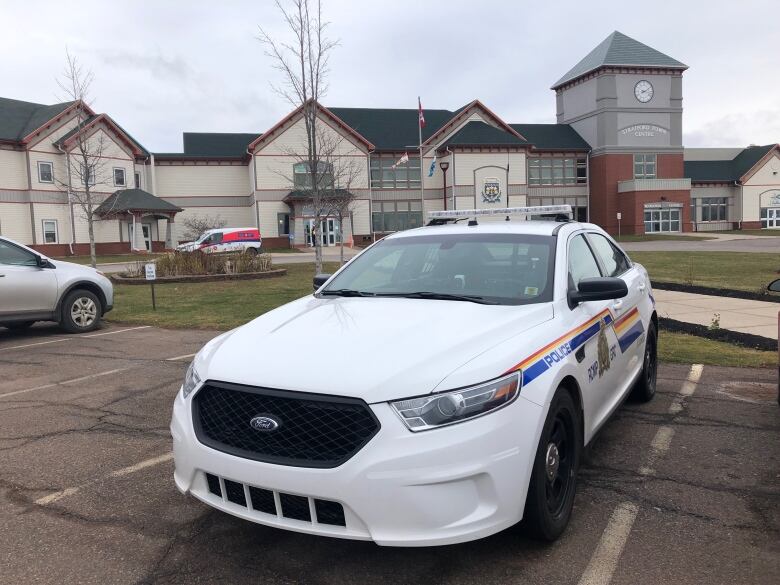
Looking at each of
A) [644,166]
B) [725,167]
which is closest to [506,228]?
[644,166]

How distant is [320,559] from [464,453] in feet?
3.29

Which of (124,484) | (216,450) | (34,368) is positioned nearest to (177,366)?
(34,368)

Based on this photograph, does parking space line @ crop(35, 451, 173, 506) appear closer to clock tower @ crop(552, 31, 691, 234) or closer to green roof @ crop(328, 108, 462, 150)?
green roof @ crop(328, 108, 462, 150)

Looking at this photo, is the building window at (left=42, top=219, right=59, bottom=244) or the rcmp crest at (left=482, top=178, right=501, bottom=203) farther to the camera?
the rcmp crest at (left=482, top=178, right=501, bottom=203)

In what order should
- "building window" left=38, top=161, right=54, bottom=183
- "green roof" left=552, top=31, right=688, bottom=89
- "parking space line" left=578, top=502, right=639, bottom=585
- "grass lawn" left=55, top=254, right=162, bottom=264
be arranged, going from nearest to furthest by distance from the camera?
1. "parking space line" left=578, top=502, right=639, bottom=585
2. "grass lawn" left=55, top=254, right=162, bottom=264
3. "building window" left=38, top=161, right=54, bottom=183
4. "green roof" left=552, top=31, right=688, bottom=89

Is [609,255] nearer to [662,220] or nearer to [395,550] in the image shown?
[395,550]

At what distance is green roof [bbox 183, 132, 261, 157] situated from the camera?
163 feet

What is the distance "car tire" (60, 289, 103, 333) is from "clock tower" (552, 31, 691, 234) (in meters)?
50.2

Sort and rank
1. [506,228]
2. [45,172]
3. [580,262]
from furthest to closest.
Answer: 1. [45,172]
2. [506,228]
3. [580,262]

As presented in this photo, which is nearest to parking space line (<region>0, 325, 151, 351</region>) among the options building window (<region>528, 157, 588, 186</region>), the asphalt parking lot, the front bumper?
the asphalt parking lot

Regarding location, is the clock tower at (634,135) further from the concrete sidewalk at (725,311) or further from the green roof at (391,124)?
the concrete sidewalk at (725,311)

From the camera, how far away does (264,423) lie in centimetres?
294

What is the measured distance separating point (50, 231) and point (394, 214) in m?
24.7

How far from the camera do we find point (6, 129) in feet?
131
